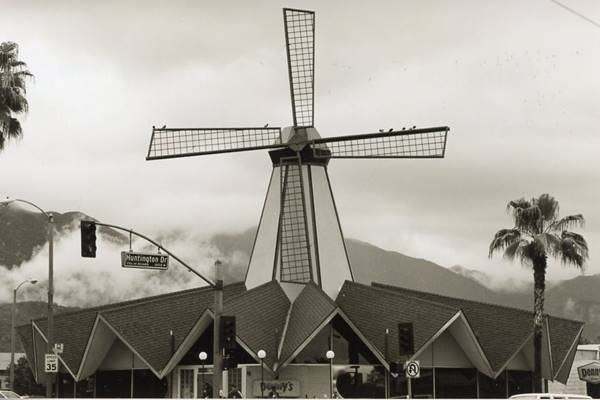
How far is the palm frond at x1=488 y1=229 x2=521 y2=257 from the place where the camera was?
190ft

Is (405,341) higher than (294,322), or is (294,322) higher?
(294,322)

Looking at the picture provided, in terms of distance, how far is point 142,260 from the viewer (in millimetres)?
41469

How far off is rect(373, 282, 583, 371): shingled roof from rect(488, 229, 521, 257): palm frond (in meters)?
5.17

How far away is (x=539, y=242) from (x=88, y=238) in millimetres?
25521

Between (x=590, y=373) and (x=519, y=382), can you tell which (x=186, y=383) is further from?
(x=590, y=373)

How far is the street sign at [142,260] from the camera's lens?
41.1 metres

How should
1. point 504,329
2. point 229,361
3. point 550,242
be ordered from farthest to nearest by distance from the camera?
point 504,329 → point 550,242 → point 229,361

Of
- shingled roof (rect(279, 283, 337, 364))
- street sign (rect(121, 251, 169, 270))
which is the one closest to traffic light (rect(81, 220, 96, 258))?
street sign (rect(121, 251, 169, 270))

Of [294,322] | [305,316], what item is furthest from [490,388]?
[294,322]

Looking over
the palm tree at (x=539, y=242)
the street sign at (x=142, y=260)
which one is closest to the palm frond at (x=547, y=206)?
→ the palm tree at (x=539, y=242)

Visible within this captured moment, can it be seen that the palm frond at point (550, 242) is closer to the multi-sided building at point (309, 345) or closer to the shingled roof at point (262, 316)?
the multi-sided building at point (309, 345)

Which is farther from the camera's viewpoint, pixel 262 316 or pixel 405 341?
pixel 262 316

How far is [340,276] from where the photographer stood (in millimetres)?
63531

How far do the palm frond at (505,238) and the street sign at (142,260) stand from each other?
21.8 m
